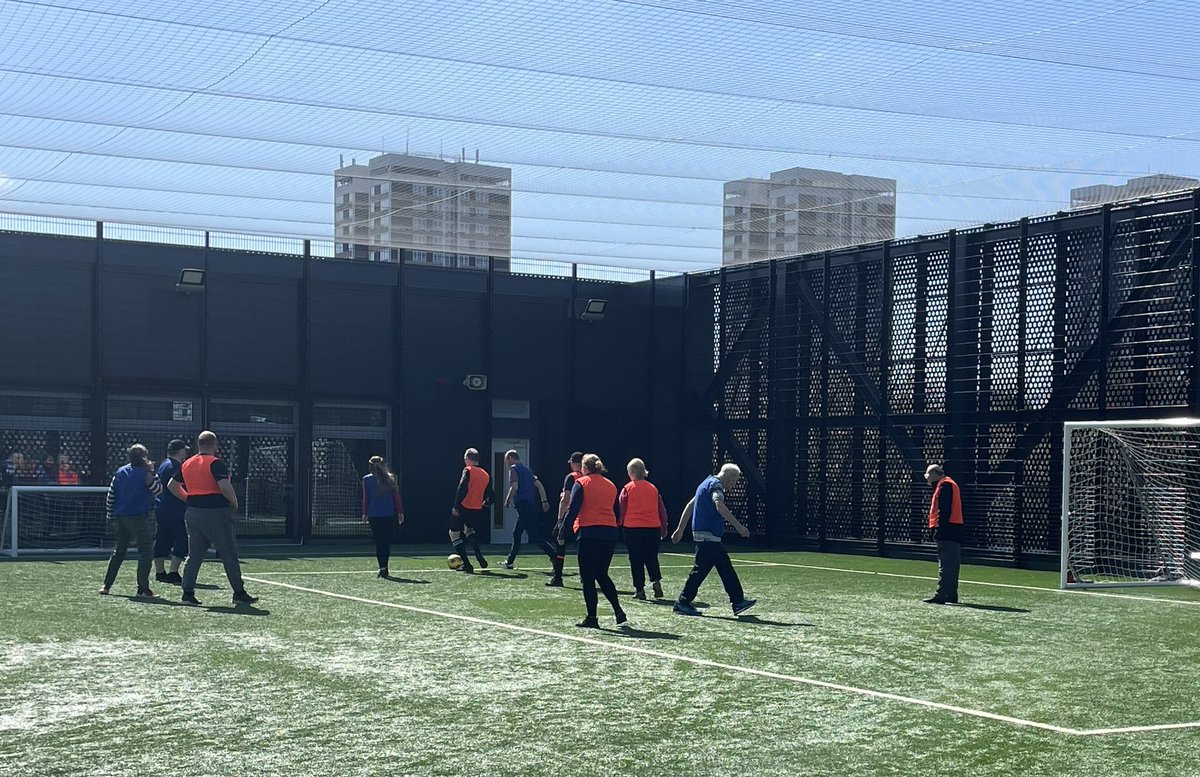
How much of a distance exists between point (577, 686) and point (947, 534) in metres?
7.75

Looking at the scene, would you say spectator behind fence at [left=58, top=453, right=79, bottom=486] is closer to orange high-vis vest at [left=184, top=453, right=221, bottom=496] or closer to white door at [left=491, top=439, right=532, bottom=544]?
white door at [left=491, top=439, right=532, bottom=544]

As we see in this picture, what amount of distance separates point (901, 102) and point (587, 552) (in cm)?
603

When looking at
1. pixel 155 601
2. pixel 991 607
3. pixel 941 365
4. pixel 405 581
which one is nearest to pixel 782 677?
pixel 991 607

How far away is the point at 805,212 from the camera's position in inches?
819

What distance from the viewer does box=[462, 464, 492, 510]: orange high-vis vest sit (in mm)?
19344

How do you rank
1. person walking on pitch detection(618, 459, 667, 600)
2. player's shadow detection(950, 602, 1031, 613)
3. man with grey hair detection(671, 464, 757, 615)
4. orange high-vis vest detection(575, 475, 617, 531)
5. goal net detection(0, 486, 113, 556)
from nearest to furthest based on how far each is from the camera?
1. orange high-vis vest detection(575, 475, 617, 531)
2. man with grey hair detection(671, 464, 757, 615)
3. player's shadow detection(950, 602, 1031, 613)
4. person walking on pitch detection(618, 459, 667, 600)
5. goal net detection(0, 486, 113, 556)

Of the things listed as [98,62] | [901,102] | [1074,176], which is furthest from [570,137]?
[1074,176]

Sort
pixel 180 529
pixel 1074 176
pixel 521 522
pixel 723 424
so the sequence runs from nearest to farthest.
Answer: pixel 180 529 → pixel 1074 176 → pixel 521 522 → pixel 723 424

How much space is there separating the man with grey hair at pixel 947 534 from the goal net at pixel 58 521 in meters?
12.6

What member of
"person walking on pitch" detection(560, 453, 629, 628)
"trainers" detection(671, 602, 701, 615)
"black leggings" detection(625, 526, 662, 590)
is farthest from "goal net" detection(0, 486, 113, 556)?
"person walking on pitch" detection(560, 453, 629, 628)

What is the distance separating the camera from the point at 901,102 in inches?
597

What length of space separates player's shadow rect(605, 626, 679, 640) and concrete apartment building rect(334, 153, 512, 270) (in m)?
7.34

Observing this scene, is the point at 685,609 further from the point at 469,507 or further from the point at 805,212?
the point at 805,212

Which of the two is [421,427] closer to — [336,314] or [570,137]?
[336,314]
